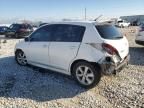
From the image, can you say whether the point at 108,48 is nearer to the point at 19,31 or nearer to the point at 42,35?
the point at 42,35

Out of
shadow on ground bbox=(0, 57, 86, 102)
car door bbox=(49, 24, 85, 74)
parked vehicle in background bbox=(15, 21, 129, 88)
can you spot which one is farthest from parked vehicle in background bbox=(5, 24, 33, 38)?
car door bbox=(49, 24, 85, 74)

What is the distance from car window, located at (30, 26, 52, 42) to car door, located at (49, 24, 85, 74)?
0.25 meters

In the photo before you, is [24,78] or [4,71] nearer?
[24,78]

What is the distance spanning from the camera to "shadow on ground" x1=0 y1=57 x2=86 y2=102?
5.71m

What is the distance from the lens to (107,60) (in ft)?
19.1

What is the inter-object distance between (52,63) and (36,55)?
0.85m

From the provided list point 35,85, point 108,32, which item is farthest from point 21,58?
point 108,32

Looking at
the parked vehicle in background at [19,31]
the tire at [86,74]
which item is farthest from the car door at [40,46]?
the parked vehicle in background at [19,31]

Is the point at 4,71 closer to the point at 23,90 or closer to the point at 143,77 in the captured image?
the point at 23,90

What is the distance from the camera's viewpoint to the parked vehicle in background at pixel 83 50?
586 cm

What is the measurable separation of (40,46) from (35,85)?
4.71 ft

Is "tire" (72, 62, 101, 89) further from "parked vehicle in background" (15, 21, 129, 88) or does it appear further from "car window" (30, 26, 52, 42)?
"car window" (30, 26, 52, 42)

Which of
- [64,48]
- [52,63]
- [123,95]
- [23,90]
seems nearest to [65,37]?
[64,48]

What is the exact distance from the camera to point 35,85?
6355 mm
